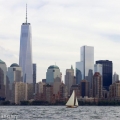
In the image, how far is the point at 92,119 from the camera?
12962cm

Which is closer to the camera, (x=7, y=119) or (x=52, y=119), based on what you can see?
(x=7, y=119)

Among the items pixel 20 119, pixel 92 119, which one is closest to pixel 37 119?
pixel 20 119

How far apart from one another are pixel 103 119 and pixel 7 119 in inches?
1108

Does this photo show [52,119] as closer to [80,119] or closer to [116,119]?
[80,119]

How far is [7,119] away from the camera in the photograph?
114812 mm

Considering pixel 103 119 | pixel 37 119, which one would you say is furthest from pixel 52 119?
pixel 103 119

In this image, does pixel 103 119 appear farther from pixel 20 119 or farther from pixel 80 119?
pixel 20 119

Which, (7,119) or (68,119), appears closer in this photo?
(7,119)

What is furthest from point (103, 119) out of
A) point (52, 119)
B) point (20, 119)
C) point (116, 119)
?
point (20, 119)

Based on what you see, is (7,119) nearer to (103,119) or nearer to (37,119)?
(37,119)

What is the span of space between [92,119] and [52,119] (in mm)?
10351

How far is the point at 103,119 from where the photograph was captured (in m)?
131

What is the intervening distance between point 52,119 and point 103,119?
13.6 meters

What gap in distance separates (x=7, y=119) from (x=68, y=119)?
20.4 meters
